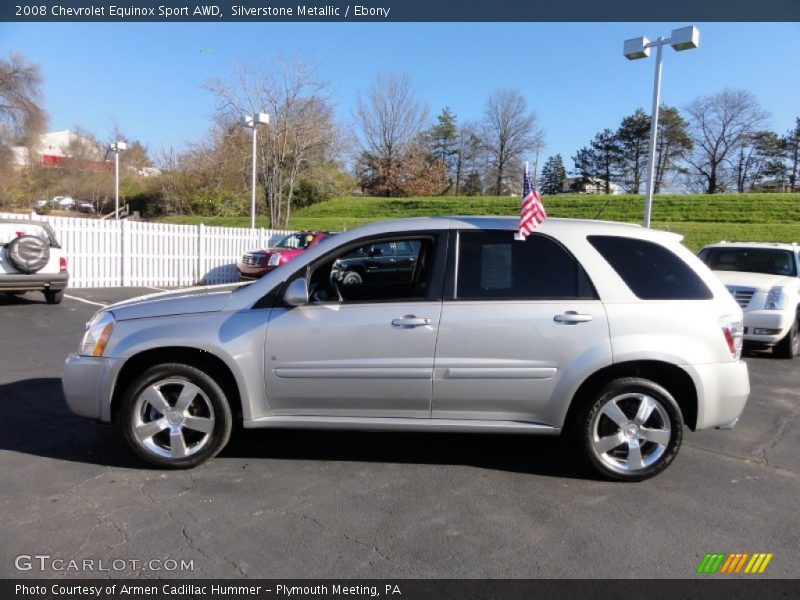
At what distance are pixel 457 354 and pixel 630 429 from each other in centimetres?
127

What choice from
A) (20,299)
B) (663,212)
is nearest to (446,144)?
(663,212)

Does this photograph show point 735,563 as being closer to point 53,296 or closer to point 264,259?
point 53,296

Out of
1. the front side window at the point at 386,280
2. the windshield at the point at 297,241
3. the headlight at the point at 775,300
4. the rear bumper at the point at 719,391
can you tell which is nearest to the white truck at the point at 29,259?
the windshield at the point at 297,241

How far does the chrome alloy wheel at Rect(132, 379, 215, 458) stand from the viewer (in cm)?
387

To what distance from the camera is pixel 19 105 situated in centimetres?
3631

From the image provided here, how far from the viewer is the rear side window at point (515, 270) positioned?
3.89m

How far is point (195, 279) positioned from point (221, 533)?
1609cm

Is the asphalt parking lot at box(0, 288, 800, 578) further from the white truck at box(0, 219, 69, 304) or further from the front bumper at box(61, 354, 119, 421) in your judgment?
the white truck at box(0, 219, 69, 304)

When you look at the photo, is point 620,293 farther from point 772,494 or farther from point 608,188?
point 608,188

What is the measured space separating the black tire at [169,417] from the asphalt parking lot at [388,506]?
12 cm

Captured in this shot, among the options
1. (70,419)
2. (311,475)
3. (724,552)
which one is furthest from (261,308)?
(724,552)

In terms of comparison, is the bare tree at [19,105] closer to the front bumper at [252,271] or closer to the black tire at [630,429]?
the front bumper at [252,271]

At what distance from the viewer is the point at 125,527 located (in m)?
3.18

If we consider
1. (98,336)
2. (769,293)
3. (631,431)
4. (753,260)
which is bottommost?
(631,431)
